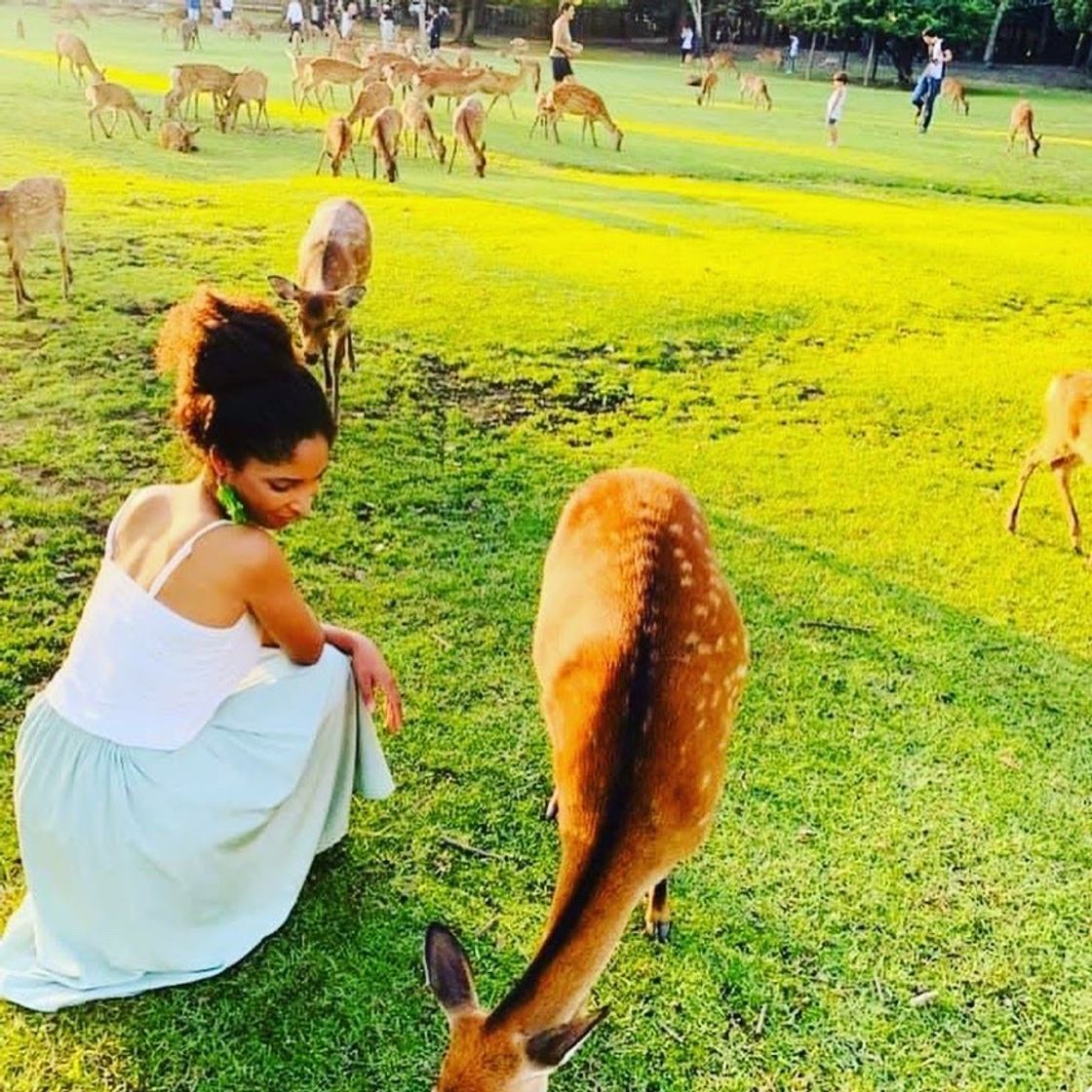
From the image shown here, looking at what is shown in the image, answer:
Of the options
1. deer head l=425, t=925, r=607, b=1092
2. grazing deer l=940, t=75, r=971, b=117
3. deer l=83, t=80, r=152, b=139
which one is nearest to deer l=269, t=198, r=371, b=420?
deer head l=425, t=925, r=607, b=1092

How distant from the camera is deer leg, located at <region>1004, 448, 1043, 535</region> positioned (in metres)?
5.28

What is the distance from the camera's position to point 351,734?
2967mm

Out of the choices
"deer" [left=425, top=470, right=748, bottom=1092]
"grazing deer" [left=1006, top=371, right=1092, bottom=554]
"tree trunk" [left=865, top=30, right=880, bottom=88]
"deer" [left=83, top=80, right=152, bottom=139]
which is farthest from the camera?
"tree trunk" [left=865, top=30, right=880, bottom=88]

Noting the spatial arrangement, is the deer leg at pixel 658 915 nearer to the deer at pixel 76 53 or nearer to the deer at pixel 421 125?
the deer at pixel 421 125

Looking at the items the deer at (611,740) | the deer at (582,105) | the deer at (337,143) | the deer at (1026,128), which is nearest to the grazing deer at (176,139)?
the deer at (337,143)

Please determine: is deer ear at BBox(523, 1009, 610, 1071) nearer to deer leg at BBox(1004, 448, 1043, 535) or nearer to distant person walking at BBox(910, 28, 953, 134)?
deer leg at BBox(1004, 448, 1043, 535)

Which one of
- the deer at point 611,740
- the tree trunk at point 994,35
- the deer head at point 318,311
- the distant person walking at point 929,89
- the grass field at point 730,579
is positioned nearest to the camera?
the deer at point 611,740

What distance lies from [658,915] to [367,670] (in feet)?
3.39

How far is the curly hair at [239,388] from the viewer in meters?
2.40

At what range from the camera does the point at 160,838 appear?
99.9 inches

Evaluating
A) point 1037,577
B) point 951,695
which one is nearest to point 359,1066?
point 951,695

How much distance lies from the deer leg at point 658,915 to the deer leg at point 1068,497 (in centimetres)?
327

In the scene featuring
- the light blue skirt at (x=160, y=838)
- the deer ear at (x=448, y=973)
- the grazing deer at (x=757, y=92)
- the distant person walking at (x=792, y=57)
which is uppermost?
the distant person walking at (x=792, y=57)

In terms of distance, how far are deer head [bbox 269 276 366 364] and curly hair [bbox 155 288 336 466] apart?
3778mm
